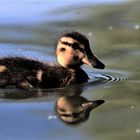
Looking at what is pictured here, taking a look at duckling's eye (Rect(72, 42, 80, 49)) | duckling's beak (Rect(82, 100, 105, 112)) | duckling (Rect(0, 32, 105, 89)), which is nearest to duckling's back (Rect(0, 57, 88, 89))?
duckling (Rect(0, 32, 105, 89))

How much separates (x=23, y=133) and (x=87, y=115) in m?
0.64

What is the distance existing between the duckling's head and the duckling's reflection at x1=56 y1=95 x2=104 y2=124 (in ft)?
1.85

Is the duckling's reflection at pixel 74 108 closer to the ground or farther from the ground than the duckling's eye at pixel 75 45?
closer to the ground

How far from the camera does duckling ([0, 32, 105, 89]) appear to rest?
20.2 feet

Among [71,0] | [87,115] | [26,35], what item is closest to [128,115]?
[87,115]

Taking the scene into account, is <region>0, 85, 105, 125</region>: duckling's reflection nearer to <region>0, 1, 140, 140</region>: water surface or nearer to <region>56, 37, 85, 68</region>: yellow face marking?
<region>0, 1, 140, 140</region>: water surface

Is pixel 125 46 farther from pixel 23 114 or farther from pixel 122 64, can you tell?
pixel 23 114

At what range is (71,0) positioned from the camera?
11.0m

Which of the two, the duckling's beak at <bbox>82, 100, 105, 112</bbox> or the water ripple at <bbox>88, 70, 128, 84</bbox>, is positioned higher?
the water ripple at <bbox>88, 70, 128, 84</bbox>

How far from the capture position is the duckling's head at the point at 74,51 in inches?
249

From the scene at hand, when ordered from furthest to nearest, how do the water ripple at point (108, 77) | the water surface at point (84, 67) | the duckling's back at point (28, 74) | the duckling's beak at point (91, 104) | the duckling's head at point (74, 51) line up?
the water ripple at point (108, 77)
the duckling's head at point (74, 51)
the duckling's back at point (28, 74)
the duckling's beak at point (91, 104)
the water surface at point (84, 67)

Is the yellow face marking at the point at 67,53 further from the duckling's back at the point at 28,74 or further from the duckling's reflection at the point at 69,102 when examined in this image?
the duckling's reflection at the point at 69,102

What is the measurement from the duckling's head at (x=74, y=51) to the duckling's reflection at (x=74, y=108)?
563mm

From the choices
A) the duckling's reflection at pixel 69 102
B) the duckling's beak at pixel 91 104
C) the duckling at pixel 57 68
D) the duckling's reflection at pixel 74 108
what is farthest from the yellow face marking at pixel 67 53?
the duckling's beak at pixel 91 104
